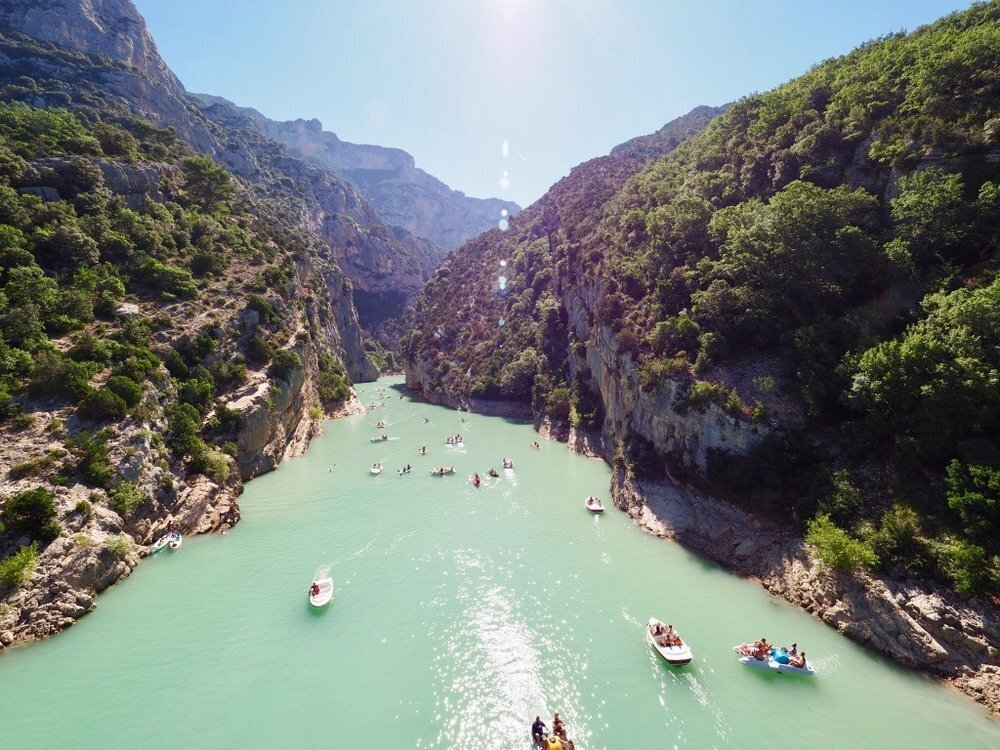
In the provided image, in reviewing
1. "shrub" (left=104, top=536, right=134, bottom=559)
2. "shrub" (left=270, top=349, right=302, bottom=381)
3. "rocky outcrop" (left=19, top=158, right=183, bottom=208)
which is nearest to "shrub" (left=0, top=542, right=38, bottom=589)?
"shrub" (left=104, top=536, right=134, bottom=559)

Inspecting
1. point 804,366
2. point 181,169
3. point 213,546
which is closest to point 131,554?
point 213,546

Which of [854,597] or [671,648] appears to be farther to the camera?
[854,597]

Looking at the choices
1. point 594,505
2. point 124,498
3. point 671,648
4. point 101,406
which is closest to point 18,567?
point 124,498

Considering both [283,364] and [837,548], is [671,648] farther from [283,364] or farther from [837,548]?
[283,364]

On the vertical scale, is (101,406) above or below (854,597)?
above

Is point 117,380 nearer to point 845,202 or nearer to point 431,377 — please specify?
point 845,202

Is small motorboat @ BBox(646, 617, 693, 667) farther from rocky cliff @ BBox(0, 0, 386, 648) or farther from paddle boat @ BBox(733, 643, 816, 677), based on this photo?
rocky cliff @ BBox(0, 0, 386, 648)
